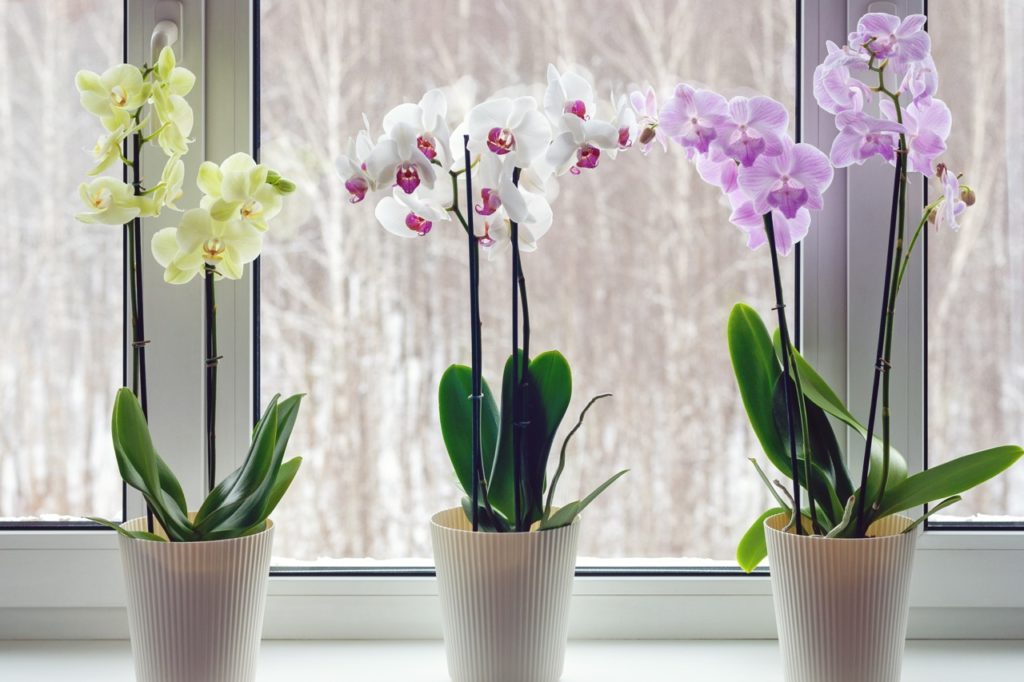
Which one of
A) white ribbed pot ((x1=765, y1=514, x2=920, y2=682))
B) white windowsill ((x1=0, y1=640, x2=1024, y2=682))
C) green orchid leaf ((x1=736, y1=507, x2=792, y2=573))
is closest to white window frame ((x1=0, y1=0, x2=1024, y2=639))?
white windowsill ((x1=0, y1=640, x2=1024, y2=682))

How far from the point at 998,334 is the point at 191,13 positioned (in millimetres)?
1125

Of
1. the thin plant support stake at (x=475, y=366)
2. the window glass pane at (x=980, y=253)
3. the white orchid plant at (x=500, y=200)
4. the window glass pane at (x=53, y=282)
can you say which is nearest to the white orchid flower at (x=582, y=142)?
the white orchid plant at (x=500, y=200)

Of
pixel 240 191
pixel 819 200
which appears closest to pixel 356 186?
pixel 240 191

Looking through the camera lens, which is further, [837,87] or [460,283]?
[460,283]

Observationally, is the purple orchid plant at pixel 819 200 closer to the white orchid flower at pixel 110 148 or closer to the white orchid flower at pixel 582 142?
the white orchid flower at pixel 582 142

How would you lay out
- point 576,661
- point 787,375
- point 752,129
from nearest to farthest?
point 752,129 < point 787,375 < point 576,661

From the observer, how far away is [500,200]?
848 millimetres

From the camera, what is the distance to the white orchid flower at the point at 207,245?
2.86ft

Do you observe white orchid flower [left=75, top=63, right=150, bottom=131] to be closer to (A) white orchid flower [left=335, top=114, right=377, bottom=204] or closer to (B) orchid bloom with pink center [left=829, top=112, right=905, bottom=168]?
(A) white orchid flower [left=335, top=114, right=377, bottom=204]

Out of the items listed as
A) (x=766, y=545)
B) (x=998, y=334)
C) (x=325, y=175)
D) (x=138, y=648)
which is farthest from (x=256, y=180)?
(x=998, y=334)

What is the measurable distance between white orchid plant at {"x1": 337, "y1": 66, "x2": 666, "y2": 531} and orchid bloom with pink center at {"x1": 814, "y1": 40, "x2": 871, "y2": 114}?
0.57ft

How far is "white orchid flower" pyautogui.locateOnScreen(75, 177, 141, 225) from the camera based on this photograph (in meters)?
0.87

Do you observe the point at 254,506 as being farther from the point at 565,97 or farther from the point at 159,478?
the point at 565,97

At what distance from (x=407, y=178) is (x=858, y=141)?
1.47 ft
